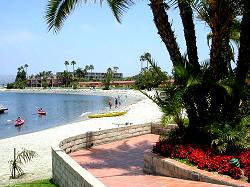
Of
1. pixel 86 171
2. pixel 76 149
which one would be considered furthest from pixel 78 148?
pixel 86 171

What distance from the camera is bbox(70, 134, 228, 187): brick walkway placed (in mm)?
8250

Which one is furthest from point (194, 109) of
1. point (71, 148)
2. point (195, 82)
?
point (71, 148)

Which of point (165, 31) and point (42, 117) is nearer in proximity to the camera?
point (165, 31)

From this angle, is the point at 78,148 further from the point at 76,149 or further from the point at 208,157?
the point at 208,157

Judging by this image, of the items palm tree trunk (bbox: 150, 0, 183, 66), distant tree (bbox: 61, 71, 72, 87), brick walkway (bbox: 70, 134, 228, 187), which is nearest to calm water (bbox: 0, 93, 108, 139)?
brick walkway (bbox: 70, 134, 228, 187)

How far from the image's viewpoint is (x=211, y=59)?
990cm

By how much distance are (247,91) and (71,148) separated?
5410mm

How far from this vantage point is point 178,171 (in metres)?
8.56

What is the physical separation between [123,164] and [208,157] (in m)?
2.76

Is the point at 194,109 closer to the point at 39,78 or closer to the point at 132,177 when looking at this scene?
the point at 132,177

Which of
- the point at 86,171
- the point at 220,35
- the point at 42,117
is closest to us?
the point at 86,171

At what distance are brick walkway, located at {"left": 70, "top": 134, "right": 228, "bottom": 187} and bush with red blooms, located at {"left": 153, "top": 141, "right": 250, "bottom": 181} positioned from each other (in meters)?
0.58

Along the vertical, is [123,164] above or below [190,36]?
below

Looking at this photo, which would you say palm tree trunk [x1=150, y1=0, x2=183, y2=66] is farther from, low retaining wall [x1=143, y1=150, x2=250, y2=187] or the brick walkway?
the brick walkway
